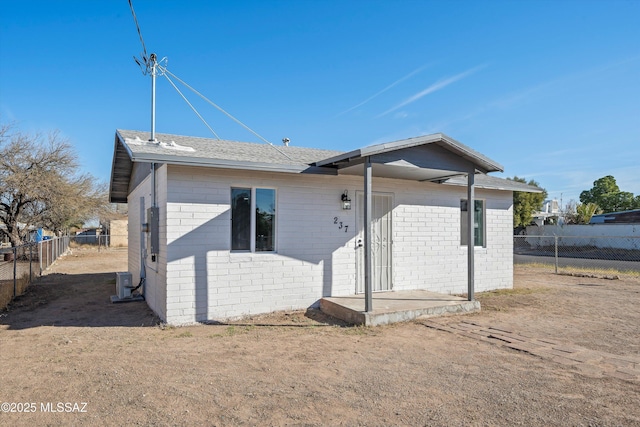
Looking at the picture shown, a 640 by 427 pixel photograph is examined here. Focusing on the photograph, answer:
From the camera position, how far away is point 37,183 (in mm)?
22422

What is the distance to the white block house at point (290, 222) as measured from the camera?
671cm

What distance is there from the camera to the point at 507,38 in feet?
30.2

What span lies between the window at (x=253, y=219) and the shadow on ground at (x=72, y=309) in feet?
6.90

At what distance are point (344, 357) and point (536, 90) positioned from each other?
31.8ft

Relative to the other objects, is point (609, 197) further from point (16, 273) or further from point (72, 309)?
point (16, 273)

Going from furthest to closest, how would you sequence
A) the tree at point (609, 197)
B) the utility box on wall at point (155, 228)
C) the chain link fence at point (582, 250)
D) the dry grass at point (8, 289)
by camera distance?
the tree at point (609, 197) → the chain link fence at point (582, 250) → the dry grass at point (8, 289) → the utility box on wall at point (155, 228)

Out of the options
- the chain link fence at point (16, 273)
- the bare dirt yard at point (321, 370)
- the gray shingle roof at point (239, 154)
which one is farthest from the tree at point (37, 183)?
the bare dirt yard at point (321, 370)

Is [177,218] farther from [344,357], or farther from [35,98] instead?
[35,98]

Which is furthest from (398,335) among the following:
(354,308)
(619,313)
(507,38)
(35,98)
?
(35,98)

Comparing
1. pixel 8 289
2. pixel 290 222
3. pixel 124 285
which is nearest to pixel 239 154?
pixel 290 222

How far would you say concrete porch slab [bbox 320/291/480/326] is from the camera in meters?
6.61

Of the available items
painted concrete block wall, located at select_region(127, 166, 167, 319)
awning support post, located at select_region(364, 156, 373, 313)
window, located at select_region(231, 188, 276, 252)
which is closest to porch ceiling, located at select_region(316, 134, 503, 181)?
awning support post, located at select_region(364, 156, 373, 313)

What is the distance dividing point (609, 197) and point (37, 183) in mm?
55074

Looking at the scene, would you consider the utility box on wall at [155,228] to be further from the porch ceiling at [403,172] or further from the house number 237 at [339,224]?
the porch ceiling at [403,172]
